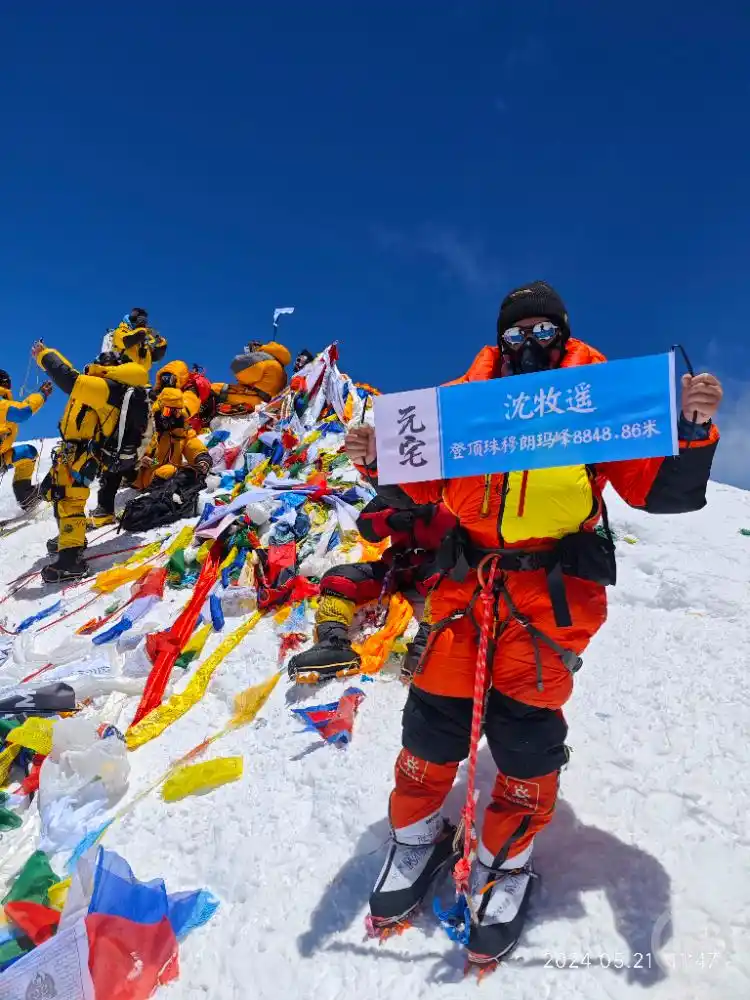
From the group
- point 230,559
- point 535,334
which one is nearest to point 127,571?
point 230,559

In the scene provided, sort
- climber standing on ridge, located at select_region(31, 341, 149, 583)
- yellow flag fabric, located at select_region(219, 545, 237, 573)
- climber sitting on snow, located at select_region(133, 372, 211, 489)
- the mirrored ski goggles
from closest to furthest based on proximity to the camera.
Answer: the mirrored ski goggles, yellow flag fabric, located at select_region(219, 545, 237, 573), climber standing on ridge, located at select_region(31, 341, 149, 583), climber sitting on snow, located at select_region(133, 372, 211, 489)

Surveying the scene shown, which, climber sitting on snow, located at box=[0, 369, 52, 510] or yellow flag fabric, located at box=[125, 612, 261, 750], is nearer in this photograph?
yellow flag fabric, located at box=[125, 612, 261, 750]

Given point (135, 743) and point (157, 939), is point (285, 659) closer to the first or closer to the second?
point (135, 743)

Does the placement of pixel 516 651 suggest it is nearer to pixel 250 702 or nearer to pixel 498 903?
pixel 498 903

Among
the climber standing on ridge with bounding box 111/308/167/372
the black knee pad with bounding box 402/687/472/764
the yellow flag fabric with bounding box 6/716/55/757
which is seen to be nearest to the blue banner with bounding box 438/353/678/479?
the black knee pad with bounding box 402/687/472/764

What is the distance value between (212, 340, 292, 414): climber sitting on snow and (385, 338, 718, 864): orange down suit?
1199 cm

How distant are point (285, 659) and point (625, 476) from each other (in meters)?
3.32

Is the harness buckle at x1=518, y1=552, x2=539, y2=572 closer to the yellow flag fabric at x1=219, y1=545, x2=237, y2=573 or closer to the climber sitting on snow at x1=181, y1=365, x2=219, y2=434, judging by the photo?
the yellow flag fabric at x1=219, y1=545, x2=237, y2=573

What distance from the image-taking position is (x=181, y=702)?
4363mm

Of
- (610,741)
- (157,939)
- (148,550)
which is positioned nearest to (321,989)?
(157,939)

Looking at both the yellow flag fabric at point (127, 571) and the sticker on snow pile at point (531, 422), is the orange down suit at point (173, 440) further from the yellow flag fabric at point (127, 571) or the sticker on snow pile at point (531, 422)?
the sticker on snow pile at point (531, 422)

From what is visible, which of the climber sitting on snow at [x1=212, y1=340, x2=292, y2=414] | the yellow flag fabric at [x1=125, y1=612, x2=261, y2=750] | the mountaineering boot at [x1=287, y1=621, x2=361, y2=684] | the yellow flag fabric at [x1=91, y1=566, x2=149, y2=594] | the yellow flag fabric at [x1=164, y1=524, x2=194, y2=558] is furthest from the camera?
the climber sitting on snow at [x1=212, y1=340, x2=292, y2=414]

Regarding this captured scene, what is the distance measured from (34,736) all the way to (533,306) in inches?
159

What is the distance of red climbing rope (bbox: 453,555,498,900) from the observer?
2350 millimetres
